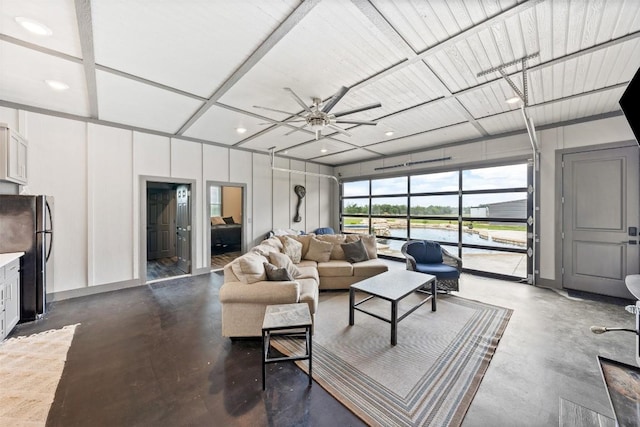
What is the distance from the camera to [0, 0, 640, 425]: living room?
6.57 ft

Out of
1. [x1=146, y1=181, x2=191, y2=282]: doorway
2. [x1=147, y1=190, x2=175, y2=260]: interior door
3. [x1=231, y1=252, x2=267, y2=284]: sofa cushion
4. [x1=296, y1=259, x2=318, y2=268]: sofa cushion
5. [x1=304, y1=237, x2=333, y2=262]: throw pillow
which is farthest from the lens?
[x1=147, y1=190, x2=175, y2=260]: interior door

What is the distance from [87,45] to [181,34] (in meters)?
0.94

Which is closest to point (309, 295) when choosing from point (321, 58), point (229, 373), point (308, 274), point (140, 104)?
point (308, 274)

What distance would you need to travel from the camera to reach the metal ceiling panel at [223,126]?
3.94 metres

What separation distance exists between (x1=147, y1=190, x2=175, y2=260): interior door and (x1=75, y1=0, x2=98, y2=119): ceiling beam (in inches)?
161

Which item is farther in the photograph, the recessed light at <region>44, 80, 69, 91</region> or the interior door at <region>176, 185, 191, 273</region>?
the interior door at <region>176, 185, 191, 273</region>

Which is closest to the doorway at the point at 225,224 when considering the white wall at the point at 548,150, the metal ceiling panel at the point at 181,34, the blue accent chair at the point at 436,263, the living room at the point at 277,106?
the living room at the point at 277,106

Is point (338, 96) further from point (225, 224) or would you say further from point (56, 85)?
point (225, 224)

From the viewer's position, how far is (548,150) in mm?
4422

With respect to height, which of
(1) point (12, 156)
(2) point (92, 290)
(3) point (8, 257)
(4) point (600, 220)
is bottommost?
(2) point (92, 290)

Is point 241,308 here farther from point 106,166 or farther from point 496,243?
point 496,243

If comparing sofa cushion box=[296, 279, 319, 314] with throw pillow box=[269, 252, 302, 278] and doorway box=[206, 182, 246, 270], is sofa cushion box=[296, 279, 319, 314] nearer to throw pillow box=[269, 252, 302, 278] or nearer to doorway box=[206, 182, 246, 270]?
throw pillow box=[269, 252, 302, 278]

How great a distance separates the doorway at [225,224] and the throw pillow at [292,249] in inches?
74.8

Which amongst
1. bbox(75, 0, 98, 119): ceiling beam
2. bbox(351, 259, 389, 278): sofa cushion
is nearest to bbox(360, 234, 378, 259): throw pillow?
bbox(351, 259, 389, 278): sofa cushion
